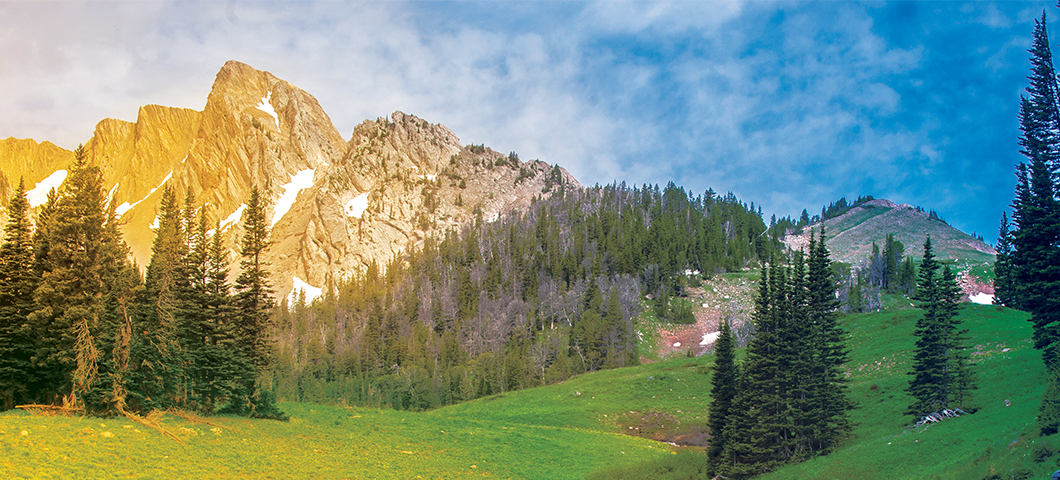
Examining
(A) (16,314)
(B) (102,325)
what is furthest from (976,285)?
(A) (16,314)

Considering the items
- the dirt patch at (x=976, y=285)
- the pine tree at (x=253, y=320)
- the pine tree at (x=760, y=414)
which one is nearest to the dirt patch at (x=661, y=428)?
the pine tree at (x=760, y=414)

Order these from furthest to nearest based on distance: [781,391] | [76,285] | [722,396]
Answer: [722,396]
[781,391]
[76,285]

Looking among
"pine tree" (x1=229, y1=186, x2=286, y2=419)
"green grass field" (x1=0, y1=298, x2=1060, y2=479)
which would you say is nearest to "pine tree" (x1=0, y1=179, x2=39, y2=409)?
"green grass field" (x1=0, y1=298, x2=1060, y2=479)

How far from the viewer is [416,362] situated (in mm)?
123750

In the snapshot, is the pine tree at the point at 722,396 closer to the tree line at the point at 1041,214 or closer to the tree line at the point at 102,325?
the tree line at the point at 1041,214

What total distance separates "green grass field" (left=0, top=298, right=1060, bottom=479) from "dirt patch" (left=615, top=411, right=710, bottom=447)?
22 centimetres

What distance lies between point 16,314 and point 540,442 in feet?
124

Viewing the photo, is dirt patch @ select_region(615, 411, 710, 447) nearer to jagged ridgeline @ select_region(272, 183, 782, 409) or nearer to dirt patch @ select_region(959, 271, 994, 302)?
jagged ridgeline @ select_region(272, 183, 782, 409)

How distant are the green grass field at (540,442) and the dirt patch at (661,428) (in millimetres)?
221

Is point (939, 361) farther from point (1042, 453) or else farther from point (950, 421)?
point (1042, 453)

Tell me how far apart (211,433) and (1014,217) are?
189ft

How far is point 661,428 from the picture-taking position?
220ft

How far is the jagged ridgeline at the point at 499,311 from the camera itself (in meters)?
108

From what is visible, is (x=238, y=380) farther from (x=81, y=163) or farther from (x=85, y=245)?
(x=81, y=163)
